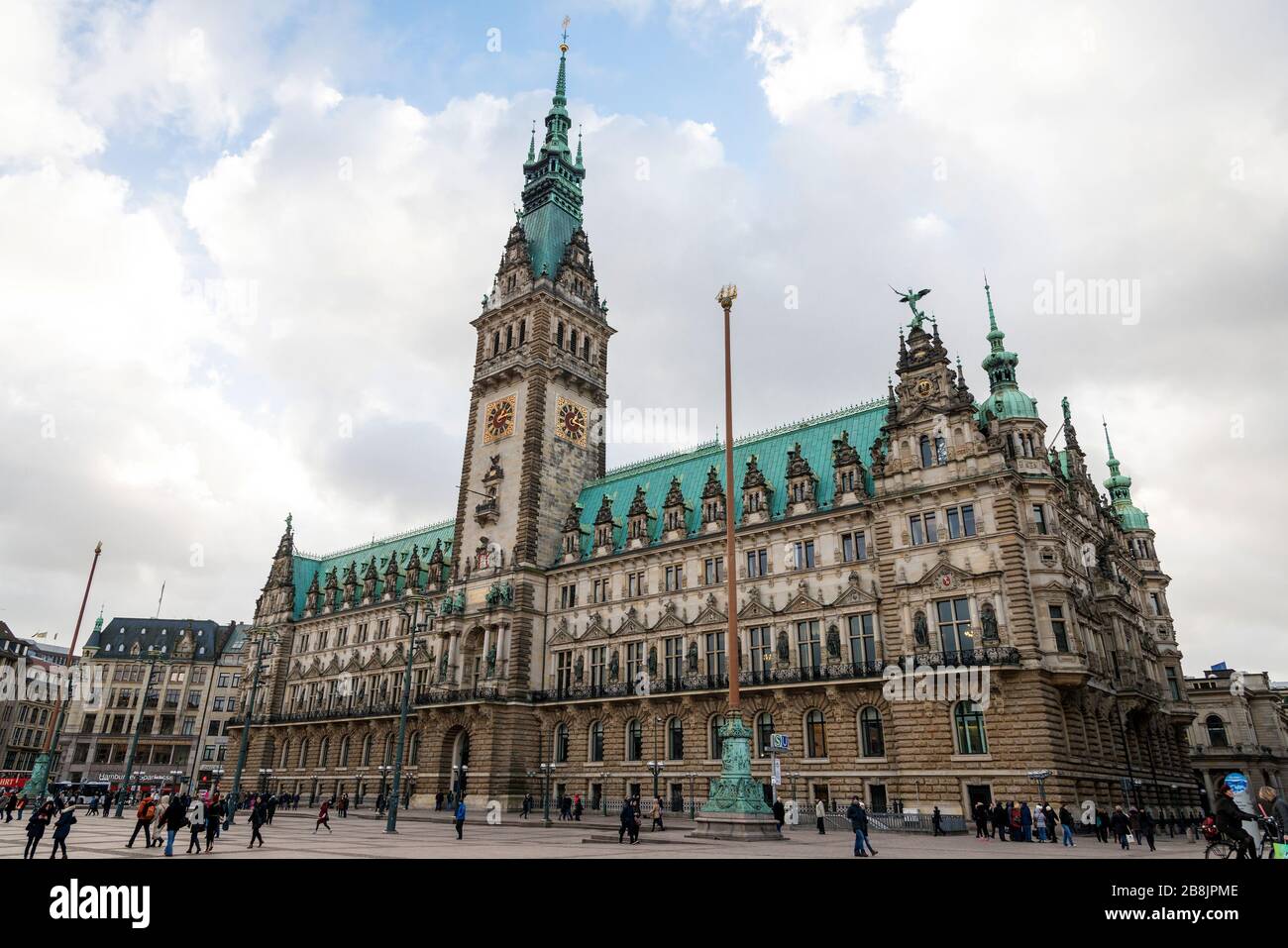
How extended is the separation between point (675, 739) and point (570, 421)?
29.3 m

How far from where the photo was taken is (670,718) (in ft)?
172

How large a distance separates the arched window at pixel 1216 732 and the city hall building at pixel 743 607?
2751 centimetres

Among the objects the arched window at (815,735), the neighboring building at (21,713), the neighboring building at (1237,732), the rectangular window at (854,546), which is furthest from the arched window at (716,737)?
the neighboring building at (21,713)

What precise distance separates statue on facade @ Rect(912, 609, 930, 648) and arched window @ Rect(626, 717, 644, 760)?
19.7 m

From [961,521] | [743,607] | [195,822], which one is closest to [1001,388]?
[961,521]

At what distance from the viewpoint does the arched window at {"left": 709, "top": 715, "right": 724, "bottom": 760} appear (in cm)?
4897

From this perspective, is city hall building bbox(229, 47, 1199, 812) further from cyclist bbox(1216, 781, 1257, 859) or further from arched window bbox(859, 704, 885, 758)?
cyclist bbox(1216, 781, 1257, 859)

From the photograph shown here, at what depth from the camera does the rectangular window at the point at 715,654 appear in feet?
168

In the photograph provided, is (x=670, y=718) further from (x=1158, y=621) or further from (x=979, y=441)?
(x=1158, y=621)

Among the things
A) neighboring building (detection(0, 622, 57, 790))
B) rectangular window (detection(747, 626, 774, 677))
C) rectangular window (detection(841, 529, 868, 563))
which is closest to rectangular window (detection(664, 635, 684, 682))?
rectangular window (detection(747, 626, 774, 677))

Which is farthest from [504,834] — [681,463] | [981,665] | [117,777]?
[117,777]

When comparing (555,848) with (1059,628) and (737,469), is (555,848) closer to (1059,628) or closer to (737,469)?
(1059,628)

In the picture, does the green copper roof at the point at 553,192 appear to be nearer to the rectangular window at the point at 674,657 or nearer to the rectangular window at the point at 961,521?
the rectangular window at the point at 674,657
